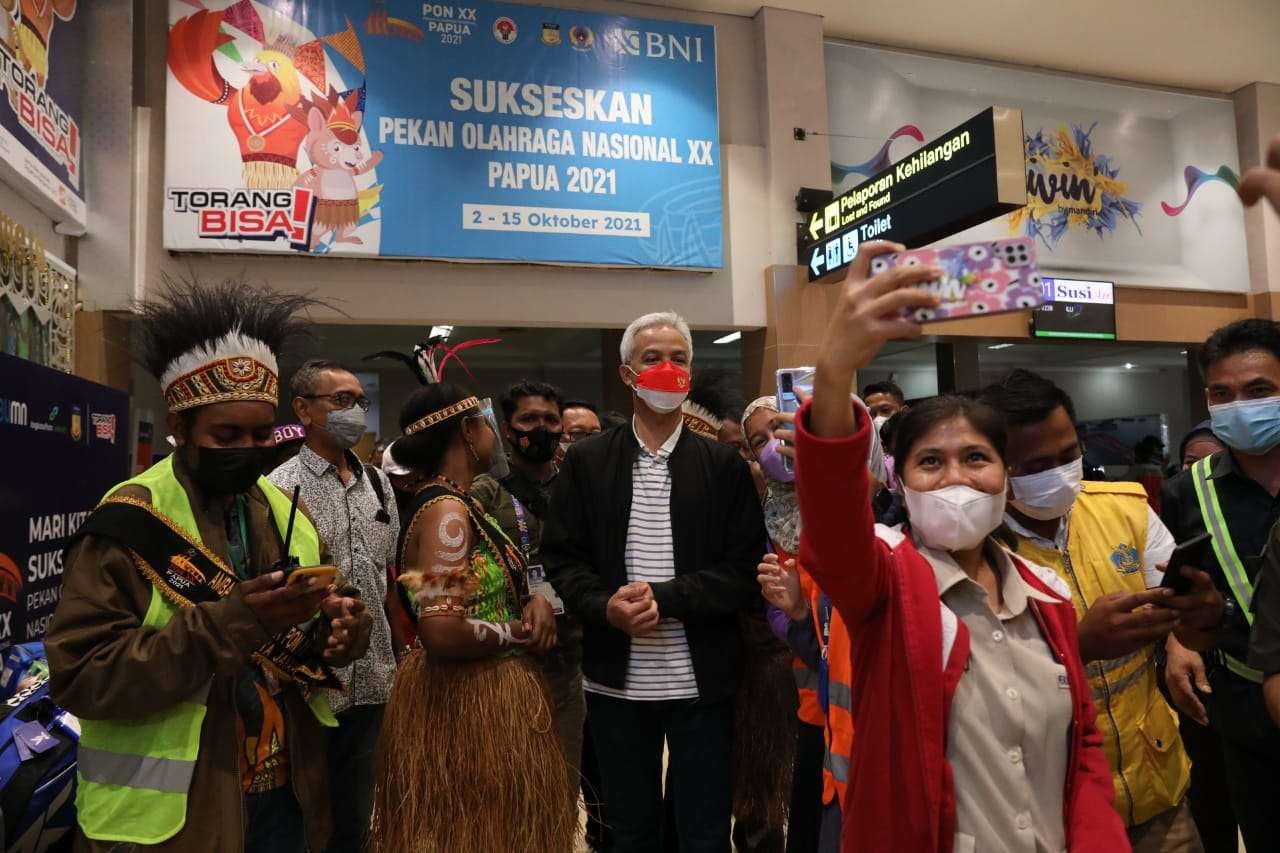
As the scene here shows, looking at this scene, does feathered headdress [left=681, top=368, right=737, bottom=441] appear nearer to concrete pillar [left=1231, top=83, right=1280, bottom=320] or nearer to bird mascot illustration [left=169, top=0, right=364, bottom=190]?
bird mascot illustration [left=169, top=0, right=364, bottom=190]

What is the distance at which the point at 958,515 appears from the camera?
1351 mm

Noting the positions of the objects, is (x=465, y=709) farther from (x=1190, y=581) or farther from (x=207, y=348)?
(x=1190, y=581)

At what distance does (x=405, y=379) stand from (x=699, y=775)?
35.9 feet

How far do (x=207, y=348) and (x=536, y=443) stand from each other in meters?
1.55

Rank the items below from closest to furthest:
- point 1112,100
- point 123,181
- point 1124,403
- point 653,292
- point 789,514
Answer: point 789,514 → point 123,181 → point 653,292 → point 1112,100 → point 1124,403

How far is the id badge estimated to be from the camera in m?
2.80

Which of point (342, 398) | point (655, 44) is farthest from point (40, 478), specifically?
point (655, 44)

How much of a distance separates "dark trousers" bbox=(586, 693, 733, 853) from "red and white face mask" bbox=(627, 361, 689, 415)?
832 millimetres

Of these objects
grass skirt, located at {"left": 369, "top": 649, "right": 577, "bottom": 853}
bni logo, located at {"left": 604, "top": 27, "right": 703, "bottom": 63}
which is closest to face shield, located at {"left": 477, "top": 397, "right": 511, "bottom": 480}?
grass skirt, located at {"left": 369, "top": 649, "right": 577, "bottom": 853}

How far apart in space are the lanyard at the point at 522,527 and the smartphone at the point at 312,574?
1.28 meters

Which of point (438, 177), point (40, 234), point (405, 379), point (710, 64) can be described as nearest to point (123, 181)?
point (40, 234)

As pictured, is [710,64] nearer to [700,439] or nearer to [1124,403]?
[700,439]

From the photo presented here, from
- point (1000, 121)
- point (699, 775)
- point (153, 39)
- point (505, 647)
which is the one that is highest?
point (153, 39)

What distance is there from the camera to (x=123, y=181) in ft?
17.3
